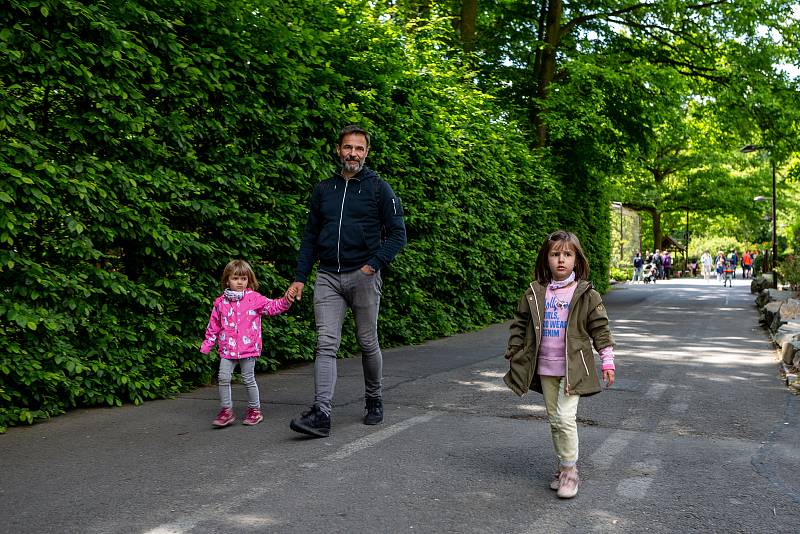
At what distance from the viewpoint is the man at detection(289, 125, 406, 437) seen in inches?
221

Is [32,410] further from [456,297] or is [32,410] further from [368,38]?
[456,297]

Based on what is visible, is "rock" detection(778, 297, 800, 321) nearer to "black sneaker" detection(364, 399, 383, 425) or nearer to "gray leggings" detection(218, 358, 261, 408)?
"black sneaker" detection(364, 399, 383, 425)

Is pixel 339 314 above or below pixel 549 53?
below

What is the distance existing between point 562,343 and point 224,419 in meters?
2.78

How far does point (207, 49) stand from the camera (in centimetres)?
700

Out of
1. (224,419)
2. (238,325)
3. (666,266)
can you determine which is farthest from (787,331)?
(666,266)

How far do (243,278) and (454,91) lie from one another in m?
7.94

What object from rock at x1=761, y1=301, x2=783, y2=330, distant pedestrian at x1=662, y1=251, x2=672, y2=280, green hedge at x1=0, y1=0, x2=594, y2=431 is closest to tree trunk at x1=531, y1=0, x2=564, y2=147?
rock at x1=761, y1=301, x2=783, y2=330

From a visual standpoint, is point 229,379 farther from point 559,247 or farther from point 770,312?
point 770,312

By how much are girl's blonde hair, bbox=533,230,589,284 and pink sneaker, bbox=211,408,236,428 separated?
269 cm

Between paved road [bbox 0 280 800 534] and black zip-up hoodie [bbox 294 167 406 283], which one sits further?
black zip-up hoodie [bbox 294 167 406 283]

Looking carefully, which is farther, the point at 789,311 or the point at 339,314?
the point at 789,311

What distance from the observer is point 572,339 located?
4.23 metres

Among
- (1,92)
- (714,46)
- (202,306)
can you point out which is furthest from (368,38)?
(714,46)
